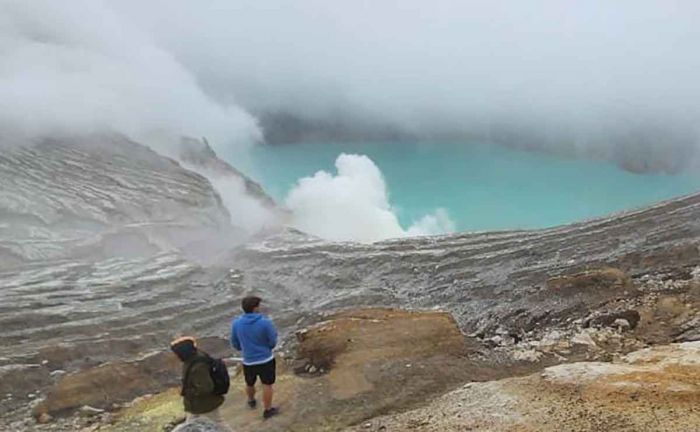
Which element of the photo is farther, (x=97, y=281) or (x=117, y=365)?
(x=97, y=281)

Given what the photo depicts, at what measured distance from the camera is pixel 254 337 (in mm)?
16719

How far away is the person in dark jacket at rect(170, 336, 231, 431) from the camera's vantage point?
1703 cm

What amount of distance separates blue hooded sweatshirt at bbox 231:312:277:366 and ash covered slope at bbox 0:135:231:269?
42.4 m

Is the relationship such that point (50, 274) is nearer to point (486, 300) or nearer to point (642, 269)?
point (486, 300)

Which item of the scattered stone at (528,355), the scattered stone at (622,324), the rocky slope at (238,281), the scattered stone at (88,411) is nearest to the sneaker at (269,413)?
the rocky slope at (238,281)

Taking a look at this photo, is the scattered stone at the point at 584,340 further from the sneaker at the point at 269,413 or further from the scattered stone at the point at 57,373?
the scattered stone at the point at 57,373

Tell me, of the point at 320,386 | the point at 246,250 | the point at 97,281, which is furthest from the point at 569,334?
the point at 246,250

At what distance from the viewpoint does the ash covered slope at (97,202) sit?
59.9 m

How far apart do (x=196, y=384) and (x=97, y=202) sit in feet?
174

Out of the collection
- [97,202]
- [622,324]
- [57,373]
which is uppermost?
[97,202]

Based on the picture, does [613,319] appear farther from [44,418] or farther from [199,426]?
[44,418]

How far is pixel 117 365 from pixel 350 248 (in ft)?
84.0

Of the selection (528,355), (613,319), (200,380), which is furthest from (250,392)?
(613,319)

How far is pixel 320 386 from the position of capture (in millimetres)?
19625
